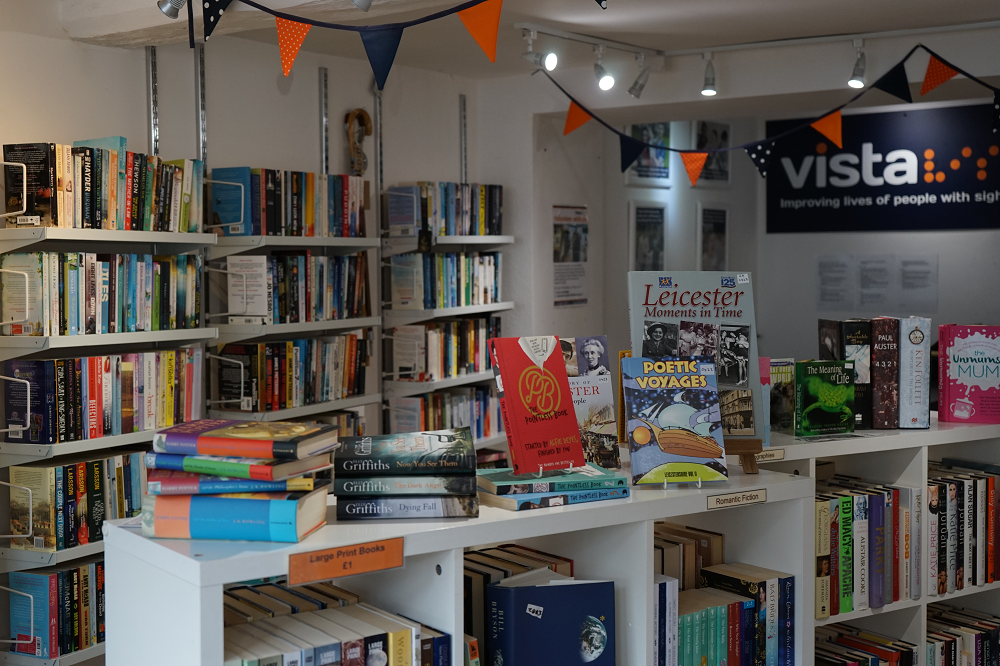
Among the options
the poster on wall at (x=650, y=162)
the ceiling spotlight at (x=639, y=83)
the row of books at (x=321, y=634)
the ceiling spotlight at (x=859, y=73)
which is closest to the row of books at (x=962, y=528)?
the row of books at (x=321, y=634)

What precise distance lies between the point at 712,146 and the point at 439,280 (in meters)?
2.95

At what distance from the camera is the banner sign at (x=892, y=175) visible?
602cm

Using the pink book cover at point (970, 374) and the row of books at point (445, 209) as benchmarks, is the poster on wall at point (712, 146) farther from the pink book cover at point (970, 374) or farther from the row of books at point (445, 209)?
the pink book cover at point (970, 374)

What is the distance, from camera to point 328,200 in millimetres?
4293

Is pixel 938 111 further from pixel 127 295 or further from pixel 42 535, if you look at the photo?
pixel 42 535

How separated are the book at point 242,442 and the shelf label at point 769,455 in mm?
1183

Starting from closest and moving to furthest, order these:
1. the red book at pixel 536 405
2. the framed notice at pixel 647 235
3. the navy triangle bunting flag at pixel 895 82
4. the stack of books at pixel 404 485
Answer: the stack of books at pixel 404 485, the red book at pixel 536 405, the navy triangle bunting flag at pixel 895 82, the framed notice at pixel 647 235

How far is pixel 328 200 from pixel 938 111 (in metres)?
3.93

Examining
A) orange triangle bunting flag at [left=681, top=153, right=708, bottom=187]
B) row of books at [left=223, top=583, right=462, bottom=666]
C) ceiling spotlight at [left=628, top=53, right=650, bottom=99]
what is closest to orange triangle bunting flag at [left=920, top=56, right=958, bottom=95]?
orange triangle bunting flag at [left=681, top=153, right=708, bottom=187]

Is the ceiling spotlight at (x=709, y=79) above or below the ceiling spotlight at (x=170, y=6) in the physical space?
above

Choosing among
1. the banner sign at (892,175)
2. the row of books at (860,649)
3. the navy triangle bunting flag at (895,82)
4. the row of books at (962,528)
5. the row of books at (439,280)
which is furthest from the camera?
the banner sign at (892,175)

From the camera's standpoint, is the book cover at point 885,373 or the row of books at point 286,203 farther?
the row of books at point 286,203

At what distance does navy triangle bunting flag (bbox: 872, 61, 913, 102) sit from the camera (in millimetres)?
4250

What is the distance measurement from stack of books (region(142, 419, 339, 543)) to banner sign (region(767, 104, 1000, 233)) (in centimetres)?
538
